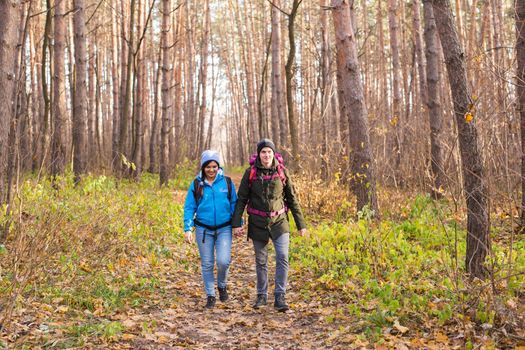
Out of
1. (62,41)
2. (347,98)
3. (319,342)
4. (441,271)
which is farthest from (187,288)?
(62,41)

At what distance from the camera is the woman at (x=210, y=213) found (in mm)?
5367

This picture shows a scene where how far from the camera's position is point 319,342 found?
4430 mm

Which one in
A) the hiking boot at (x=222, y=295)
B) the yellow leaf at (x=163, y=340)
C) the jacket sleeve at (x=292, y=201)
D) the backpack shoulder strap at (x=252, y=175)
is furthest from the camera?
the hiking boot at (x=222, y=295)

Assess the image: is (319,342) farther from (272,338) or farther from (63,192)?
(63,192)

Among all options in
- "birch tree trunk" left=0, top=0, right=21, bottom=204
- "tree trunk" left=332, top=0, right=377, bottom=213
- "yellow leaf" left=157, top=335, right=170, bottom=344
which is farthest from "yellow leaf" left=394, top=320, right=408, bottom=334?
"birch tree trunk" left=0, top=0, right=21, bottom=204

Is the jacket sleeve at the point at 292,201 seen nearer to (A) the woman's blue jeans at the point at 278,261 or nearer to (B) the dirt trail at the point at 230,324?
(A) the woman's blue jeans at the point at 278,261

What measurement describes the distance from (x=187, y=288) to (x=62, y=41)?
748 cm

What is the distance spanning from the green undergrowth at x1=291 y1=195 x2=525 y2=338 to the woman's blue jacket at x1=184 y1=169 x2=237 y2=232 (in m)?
1.47

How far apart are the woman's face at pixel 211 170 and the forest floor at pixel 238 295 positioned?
1514mm

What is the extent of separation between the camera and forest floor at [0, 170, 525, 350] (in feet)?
13.1

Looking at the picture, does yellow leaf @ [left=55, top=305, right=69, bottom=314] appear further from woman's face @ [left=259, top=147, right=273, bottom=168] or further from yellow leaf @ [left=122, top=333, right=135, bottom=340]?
woman's face @ [left=259, top=147, right=273, bottom=168]

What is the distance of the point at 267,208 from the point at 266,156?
57cm

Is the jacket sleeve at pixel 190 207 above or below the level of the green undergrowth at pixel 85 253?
above

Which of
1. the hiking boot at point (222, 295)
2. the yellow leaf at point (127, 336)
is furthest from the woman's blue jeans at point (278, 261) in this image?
the yellow leaf at point (127, 336)
